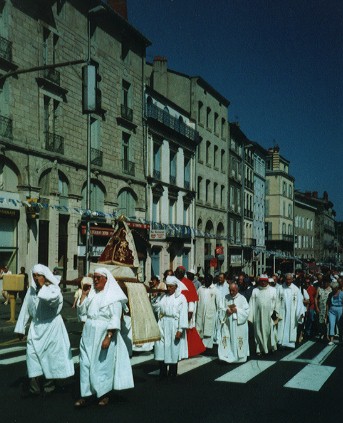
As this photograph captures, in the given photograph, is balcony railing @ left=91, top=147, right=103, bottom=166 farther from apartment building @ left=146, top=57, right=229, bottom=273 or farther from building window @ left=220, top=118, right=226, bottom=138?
building window @ left=220, top=118, right=226, bottom=138

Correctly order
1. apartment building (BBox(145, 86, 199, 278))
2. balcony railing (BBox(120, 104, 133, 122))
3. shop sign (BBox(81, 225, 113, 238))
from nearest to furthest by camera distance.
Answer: shop sign (BBox(81, 225, 113, 238))
balcony railing (BBox(120, 104, 133, 122))
apartment building (BBox(145, 86, 199, 278))

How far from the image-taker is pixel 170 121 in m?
41.4

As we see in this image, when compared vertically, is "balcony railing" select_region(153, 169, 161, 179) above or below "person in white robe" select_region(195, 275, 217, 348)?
above

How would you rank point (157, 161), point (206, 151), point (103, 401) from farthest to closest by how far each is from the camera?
1. point (206, 151)
2. point (157, 161)
3. point (103, 401)

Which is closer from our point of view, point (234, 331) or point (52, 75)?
point (234, 331)

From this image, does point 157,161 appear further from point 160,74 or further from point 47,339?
point 47,339

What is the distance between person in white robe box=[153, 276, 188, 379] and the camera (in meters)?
10.1

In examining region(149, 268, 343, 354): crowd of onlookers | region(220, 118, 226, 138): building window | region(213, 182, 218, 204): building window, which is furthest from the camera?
region(220, 118, 226, 138): building window

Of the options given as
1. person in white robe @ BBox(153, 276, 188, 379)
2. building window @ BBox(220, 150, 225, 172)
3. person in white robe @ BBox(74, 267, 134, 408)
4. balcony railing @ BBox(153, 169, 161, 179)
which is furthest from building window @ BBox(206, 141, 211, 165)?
person in white robe @ BBox(74, 267, 134, 408)

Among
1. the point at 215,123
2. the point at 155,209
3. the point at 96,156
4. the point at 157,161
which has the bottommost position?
the point at 155,209

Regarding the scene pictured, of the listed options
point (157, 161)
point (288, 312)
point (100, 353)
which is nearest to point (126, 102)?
point (157, 161)

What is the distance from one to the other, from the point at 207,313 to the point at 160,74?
113ft

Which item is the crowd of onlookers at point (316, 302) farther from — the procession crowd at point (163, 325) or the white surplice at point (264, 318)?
the white surplice at point (264, 318)

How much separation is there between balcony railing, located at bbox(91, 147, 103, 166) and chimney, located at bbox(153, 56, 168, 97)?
618 inches
